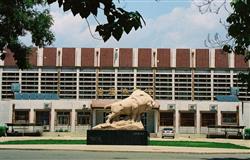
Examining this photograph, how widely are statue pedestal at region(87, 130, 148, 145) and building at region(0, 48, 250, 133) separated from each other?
114 ft

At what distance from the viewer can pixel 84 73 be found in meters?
74.1

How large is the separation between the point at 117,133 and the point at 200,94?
39.7 meters

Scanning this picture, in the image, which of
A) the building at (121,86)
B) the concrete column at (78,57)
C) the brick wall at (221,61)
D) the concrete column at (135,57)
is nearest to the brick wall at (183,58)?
the building at (121,86)

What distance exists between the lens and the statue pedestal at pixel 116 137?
35625 mm

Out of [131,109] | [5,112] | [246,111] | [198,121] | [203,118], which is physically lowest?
[198,121]

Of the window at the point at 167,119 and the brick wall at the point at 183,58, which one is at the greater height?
the brick wall at the point at 183,58

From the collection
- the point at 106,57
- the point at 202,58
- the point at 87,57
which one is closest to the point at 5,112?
the point at 87,57

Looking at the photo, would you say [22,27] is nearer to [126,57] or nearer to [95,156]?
[95,156]

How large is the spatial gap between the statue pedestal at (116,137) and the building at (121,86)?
34.7 m

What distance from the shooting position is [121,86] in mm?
73625

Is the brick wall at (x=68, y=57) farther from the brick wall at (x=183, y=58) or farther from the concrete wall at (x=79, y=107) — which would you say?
the brick wall at (x=183, y=58)

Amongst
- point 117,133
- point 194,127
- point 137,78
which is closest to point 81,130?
point 137,78

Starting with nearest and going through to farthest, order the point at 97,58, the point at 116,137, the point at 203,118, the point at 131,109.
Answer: the point at 116,137, the point at 131,109, the point at 203,118, the point at 97,58

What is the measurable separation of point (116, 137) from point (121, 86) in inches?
1500
